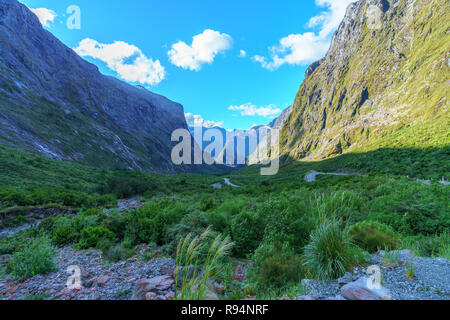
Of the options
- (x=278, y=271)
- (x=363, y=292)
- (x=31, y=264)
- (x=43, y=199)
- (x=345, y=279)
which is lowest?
(x=31, y=264)

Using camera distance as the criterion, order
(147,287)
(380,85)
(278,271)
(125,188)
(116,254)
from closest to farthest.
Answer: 1. (147,287)
2. (278,271)
3. (116,254)
4. (125,188)
5. (380,85)

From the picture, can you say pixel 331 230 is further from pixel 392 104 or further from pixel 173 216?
pixel 392 104

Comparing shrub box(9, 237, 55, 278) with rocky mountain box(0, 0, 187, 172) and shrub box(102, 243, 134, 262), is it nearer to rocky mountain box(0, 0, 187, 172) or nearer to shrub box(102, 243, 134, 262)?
shrub box(102, 243, 134, 262)

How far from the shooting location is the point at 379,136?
206ft

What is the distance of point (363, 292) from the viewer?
9.59ft

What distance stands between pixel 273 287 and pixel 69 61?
132 metres

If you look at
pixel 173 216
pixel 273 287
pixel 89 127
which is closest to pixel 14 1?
pixel 89 127

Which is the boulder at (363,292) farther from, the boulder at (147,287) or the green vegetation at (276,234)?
the boulder at (147,287)

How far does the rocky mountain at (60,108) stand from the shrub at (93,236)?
3264 centimetres

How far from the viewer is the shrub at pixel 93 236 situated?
7.36 m

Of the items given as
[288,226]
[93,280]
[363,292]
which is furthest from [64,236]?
[363,292]

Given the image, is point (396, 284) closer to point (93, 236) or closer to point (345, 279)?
point (345, 279)

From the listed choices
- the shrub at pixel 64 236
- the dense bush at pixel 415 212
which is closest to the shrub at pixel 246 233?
the dense bush at pixel 415 212

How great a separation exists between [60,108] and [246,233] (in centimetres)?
8147
